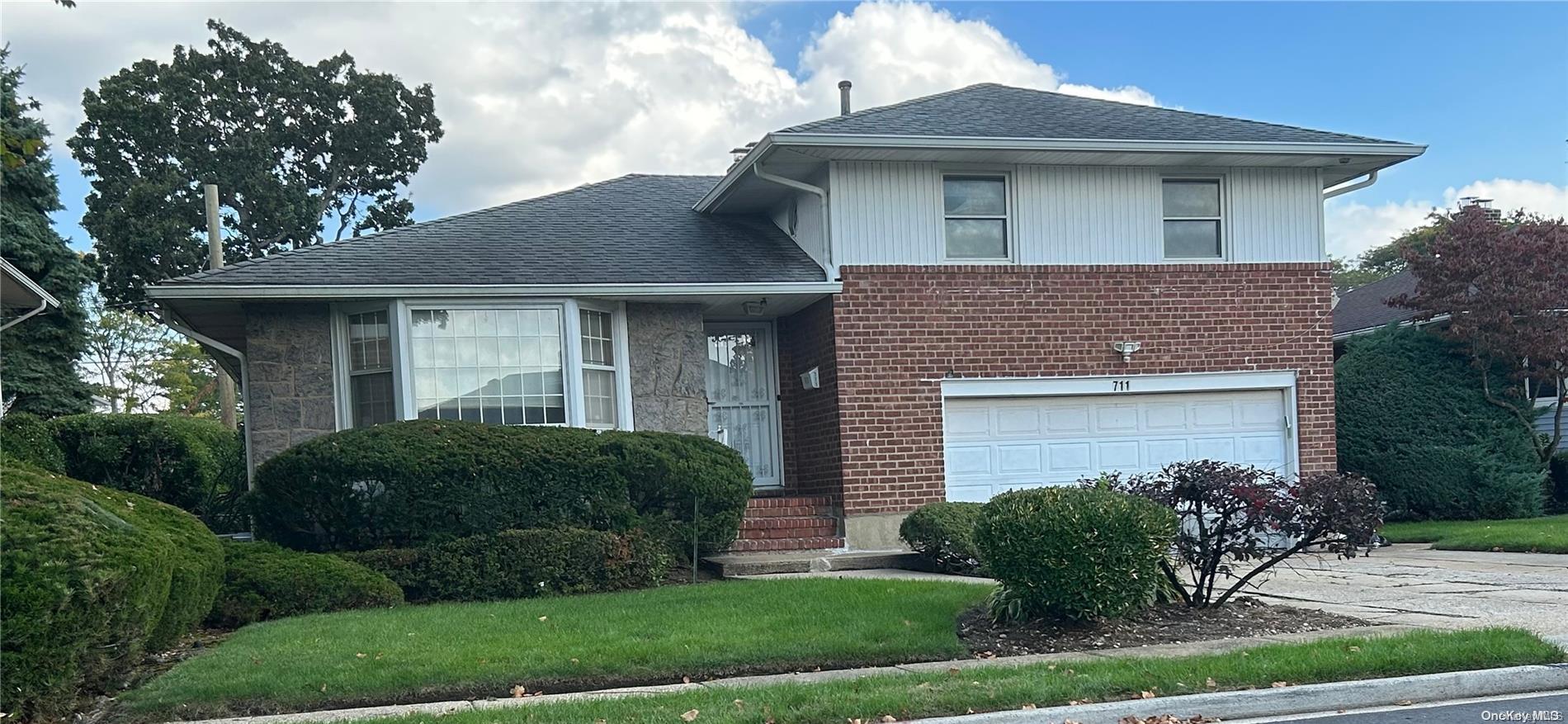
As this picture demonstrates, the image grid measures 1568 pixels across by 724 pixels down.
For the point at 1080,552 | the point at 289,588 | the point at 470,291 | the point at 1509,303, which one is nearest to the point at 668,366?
the point at 470,291

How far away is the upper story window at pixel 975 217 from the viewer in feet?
48.0

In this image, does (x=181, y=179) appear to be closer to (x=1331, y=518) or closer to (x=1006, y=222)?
(x=1006, y=222)

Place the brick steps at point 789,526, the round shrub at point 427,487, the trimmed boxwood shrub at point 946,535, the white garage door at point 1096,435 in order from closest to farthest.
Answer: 1. the round shrub at point 427,487
2. the trimmed boxwood shrub at point 946,535
3. the brick steps at point 789,526
4. the white garage door at point 1096,435

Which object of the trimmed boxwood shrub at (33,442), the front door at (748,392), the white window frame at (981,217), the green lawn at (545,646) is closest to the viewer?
the green lawn at (545,646)

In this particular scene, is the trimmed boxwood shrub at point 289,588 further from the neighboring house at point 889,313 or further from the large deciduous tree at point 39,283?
the large deciduous tree at point 39,283

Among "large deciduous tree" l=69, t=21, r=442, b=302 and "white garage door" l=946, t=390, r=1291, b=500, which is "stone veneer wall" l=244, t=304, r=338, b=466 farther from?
"large deciduous tree" l=69, t=21, r=442, b=302

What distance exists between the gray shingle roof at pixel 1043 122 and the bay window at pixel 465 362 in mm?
3519

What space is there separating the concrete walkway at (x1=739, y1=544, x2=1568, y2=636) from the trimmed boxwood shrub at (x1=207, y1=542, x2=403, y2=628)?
4.30m

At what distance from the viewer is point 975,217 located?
14695mm

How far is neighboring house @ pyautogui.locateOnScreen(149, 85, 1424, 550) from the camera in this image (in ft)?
43.8

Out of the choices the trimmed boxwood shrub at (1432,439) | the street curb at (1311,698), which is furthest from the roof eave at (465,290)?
the trimmed boxwood shrub at (1432,439)

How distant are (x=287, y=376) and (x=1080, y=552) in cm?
885

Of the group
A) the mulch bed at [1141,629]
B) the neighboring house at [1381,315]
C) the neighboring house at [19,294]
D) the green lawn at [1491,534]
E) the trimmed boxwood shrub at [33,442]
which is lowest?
the green lawn at [1491,534]

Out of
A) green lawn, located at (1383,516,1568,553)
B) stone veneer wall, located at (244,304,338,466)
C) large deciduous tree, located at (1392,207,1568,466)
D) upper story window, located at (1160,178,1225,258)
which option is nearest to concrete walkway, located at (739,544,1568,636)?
green lawn, located at (1383,516,1568,553)
